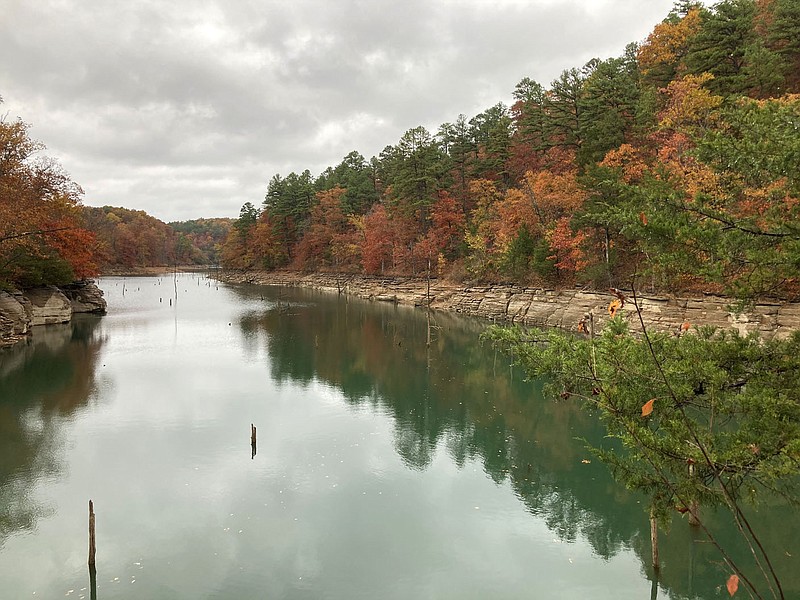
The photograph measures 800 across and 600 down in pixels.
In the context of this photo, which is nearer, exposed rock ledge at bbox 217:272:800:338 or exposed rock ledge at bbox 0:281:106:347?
exposed rock ledge at bbox 217:272:800:338

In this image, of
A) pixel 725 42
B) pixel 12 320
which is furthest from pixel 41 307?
pixel 725 42

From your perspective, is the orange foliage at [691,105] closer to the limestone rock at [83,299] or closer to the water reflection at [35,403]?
the water reflection at [35,403]

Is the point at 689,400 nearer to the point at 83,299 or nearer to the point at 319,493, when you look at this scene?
the point at 319,493

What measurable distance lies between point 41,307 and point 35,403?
1015 inches

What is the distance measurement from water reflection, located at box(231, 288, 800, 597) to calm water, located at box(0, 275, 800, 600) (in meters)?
0.09

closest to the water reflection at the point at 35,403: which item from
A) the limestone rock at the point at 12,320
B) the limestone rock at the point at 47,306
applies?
the limestone rock at the point at 12,320

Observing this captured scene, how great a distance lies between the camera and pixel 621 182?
8.85 m

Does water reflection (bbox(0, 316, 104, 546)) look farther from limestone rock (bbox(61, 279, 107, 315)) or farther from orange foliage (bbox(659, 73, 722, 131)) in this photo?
orange foliage (bbox(659, 73, 722, 131))

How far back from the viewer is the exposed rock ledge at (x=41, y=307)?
35938 millimetres

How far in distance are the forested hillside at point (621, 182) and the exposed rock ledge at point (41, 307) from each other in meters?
35.4

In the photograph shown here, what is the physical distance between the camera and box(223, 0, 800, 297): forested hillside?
7.87m

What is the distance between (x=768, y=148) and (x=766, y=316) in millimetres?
21168

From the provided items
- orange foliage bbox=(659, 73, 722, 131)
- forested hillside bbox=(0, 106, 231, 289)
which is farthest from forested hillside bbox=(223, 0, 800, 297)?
forested hillside bbox=(0, 106, 231, 289)

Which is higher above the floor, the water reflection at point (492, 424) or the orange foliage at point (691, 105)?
the orange foliage at point (691, 105)
